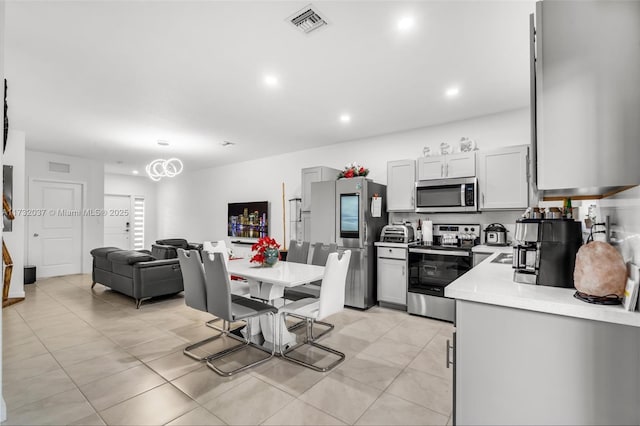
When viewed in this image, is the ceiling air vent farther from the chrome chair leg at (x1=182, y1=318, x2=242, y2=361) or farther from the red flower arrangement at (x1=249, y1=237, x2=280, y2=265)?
the chrome chair leg at (x1=182, y1=318, x2=242, y2=361)

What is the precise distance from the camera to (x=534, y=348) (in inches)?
46.6

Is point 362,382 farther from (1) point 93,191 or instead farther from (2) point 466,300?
(1) point 93,191

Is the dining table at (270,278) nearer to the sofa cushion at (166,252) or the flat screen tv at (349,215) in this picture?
the flat screen tv at (349,215)

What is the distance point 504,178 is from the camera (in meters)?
3.73

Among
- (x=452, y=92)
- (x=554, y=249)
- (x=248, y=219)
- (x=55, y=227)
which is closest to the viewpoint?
(x=554, y=249)

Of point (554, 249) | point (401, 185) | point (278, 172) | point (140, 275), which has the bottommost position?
point (140, 275)

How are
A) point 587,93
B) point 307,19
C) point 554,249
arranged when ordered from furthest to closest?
point 307,19
point 554,249
point 587,93

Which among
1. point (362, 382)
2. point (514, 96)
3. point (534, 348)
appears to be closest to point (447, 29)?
point (514, 96)

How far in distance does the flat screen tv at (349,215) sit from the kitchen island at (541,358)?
306 cm

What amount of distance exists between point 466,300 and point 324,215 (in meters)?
3.53

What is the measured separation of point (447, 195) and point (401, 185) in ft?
2.25

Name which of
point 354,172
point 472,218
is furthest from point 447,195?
point 354,172

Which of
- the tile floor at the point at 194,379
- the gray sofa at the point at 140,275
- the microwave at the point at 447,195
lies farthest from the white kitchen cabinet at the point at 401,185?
the gray sofa at the point at 140,275

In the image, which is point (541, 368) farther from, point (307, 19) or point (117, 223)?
point (117, 223)
